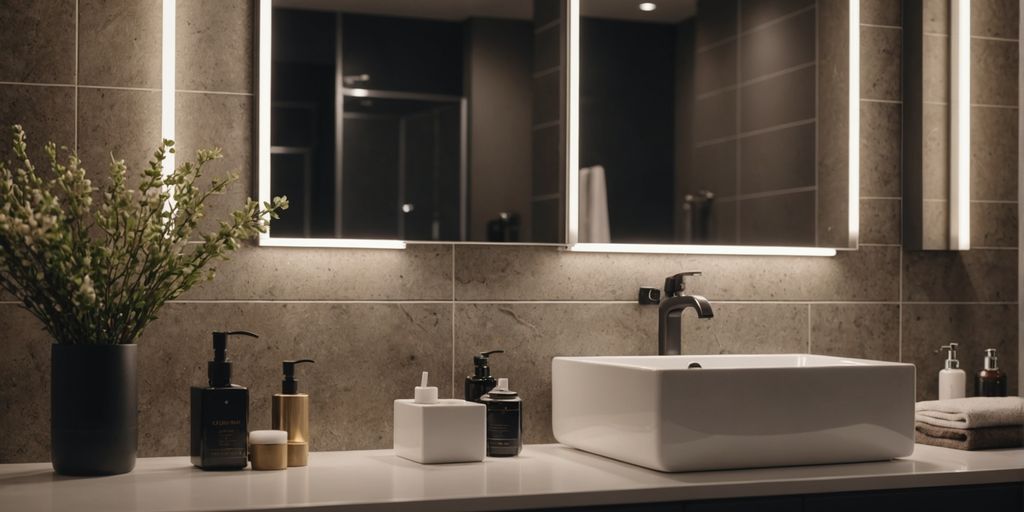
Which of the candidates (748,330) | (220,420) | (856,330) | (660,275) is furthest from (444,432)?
(856,330)

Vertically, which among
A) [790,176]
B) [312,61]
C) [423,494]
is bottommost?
[423,494]

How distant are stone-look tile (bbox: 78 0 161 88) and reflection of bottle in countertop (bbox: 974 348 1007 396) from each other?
1.78 m

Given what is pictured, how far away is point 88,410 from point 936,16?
1.94 m

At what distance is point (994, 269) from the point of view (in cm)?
257

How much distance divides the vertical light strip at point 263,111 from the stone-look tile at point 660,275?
1.27ft

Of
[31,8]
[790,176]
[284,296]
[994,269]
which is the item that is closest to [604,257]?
[790,176]

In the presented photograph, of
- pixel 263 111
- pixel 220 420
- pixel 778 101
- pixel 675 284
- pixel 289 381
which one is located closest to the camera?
pixel 220 420

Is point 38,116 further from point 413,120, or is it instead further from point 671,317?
point 671,317

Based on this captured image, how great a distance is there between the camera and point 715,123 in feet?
7.76

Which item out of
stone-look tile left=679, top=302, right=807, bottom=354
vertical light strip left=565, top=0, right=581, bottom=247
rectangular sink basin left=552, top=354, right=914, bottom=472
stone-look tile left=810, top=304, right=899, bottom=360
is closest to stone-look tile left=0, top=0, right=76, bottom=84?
vertical light strip left=565, top=0, right=581, bottom=247

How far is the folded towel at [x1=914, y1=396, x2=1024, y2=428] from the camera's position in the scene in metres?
2.08

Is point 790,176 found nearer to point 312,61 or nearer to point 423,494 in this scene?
point 312,61

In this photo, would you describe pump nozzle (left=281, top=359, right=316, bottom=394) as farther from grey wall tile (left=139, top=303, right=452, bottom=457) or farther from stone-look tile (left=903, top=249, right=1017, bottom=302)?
stone-look tile (left=903, top=249, right=1017, bottom=302)

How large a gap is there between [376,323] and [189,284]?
0.42 metres
